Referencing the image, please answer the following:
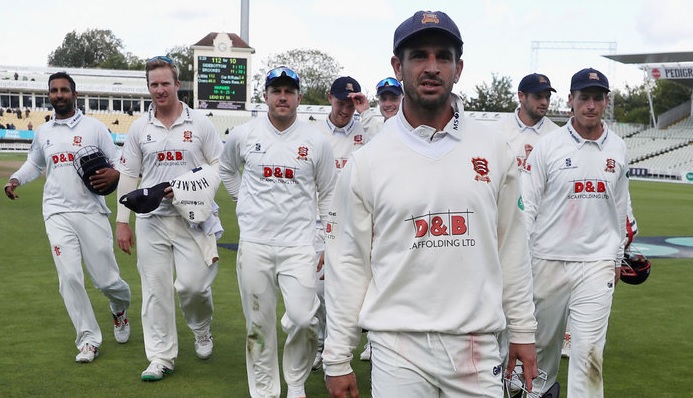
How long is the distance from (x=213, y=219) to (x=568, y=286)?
9.81ft

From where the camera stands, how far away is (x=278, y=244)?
6059 millimetres

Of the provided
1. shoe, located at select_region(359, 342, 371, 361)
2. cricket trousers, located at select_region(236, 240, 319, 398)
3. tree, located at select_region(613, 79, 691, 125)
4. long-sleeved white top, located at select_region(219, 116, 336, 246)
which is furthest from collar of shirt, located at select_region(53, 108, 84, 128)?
tree, located at select_region(613, 79, 691, 125)

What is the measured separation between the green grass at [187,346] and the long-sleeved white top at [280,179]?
136cm

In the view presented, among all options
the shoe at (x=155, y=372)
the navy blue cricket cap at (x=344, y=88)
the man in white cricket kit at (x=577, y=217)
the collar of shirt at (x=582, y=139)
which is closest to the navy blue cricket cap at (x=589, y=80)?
the man in white cricket kit at (x=577, y=217)

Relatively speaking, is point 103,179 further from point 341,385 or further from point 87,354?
point 341,385

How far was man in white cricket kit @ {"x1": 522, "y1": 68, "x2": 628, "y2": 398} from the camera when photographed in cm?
580

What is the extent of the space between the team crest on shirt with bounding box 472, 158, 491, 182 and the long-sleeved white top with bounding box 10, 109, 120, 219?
5061 mm

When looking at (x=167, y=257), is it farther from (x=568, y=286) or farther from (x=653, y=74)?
(x=653, y=74)

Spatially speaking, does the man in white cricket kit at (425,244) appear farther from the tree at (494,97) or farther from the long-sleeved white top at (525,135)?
the tree at (494,97)

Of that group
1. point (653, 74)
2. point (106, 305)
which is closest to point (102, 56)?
point (653, 74)

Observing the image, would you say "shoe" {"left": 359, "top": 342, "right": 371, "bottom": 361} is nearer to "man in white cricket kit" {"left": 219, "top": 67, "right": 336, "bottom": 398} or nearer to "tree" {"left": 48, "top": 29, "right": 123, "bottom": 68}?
"man in white cricket kit" {"left": 219, "top": 67, "right": 336, "bottom": 398}

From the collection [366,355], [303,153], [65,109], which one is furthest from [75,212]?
[366,355]

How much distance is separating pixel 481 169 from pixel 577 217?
9.40ft

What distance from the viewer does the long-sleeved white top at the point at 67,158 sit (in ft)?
24.2
